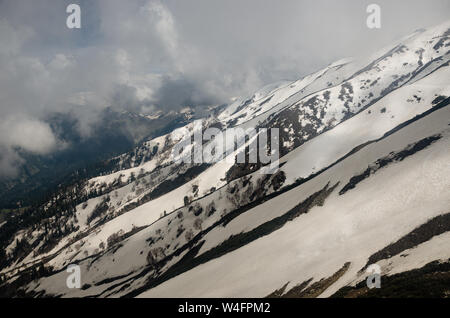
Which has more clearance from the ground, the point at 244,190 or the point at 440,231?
the point at 244,190

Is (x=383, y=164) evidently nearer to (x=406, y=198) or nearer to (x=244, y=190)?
(x=406, y=198)

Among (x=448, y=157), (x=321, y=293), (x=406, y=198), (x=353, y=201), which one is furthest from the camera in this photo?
(x=353, y=201)

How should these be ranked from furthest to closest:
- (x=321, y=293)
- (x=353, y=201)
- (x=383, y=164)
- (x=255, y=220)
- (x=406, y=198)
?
(x=255, y=220) < (x=383, y=164) < (x=353, y=201) < (x=406, y=198) < (x=321, y=293)

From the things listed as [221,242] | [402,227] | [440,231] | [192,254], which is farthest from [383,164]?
[192,254]

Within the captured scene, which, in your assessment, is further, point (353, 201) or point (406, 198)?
point (353, 201)

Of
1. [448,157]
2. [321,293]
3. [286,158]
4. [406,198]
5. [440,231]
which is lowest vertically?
[321,293]

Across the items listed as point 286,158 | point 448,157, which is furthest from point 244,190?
point 448,157

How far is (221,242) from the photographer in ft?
360

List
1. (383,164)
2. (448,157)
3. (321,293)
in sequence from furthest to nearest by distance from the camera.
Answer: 1. (383,164)
2. (448,157)
3. (321,293)

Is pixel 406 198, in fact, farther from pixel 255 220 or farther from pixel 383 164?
pixel 255 220

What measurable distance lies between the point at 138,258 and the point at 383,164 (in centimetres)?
12692

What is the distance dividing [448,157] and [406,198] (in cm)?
1407

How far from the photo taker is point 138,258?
156625 mm

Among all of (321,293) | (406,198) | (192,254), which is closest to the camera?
(321,293)
